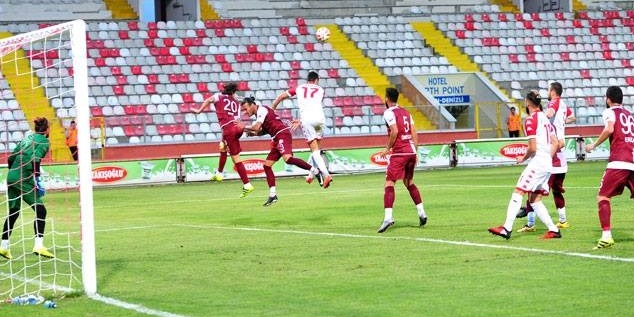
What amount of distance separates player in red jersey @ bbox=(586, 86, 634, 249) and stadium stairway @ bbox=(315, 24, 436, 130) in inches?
1198

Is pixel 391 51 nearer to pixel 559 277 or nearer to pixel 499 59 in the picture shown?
pixel 499 59

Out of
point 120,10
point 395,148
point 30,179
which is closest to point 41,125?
point 30,179

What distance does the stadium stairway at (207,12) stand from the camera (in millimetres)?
49134

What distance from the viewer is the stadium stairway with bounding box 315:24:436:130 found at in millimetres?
46250

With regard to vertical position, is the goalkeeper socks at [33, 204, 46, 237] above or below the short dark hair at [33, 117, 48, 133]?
below

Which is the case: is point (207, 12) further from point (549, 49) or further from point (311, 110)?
point (311, 110)

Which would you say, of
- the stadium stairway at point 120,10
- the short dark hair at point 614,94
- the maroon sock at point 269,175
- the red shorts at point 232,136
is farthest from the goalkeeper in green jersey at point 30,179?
the stadium stairway at point 120,10

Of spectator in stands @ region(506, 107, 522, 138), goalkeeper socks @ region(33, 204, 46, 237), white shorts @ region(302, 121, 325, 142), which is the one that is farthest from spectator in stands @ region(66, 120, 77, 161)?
goalkeeper socks @ region(33, 204, 46, 237)

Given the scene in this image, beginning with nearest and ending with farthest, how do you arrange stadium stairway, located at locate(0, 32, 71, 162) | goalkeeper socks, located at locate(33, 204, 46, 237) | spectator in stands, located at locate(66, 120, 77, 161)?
goalkeeper socks, located at locate(33, 204, 46, 237) → spectator in stands, located at locate(66, 120, 77, 161) → stadium stairway, located at locate(0, 32, 71, 162)

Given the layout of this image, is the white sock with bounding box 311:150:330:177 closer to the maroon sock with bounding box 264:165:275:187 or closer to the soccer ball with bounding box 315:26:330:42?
the maroon sock with bounding box 264:165:275:187

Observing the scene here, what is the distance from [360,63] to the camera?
48.0 metres

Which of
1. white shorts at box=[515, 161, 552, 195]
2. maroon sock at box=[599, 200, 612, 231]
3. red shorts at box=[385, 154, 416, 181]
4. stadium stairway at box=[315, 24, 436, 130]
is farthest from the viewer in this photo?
stadium stairway at box=[315, 24, 436, 130]

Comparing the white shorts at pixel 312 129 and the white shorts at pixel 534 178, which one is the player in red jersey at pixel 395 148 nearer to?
the white shorts at pixel 534 178

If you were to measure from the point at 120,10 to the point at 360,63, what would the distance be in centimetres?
983
